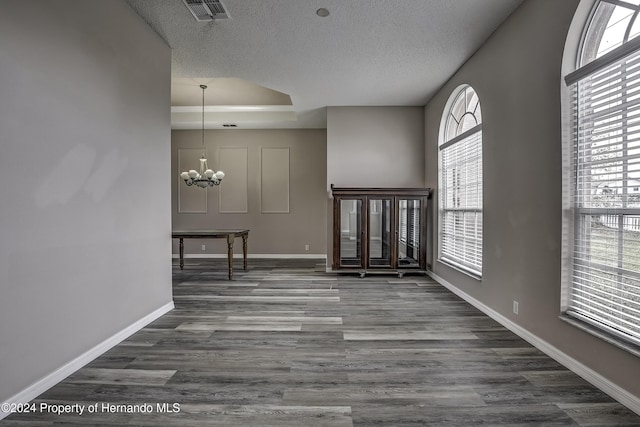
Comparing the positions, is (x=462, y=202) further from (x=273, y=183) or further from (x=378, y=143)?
(x=273, y=183)

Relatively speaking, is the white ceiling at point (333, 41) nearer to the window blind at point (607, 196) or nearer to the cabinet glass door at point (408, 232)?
the window blind at point (607, 196)

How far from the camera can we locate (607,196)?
1940mm

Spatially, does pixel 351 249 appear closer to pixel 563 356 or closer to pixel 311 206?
pixel 311 206

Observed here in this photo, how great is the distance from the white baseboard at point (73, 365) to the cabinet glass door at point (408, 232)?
3.37 meters

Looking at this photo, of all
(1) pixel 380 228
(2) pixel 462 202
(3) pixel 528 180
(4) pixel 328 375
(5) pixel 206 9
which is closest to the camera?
(4) pixel 328 375

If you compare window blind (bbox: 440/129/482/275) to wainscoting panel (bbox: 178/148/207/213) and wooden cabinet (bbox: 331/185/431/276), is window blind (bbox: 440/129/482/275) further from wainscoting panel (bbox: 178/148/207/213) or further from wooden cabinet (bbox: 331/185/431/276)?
wainscoting panel (bbox: 178/148/207/213)

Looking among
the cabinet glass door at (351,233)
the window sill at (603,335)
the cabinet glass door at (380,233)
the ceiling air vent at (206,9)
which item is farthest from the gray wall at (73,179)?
the window sill at (603,335)

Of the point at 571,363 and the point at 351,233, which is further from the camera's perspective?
the point at 351,233

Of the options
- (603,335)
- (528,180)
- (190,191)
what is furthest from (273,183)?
(603,335)

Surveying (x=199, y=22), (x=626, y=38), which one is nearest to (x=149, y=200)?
(x=199, y=22)

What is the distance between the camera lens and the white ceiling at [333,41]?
2.73 meters

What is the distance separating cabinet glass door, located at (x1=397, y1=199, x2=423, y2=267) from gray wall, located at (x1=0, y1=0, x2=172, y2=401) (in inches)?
129

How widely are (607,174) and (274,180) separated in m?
5.79

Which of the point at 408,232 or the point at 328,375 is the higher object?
the point at 408,232
